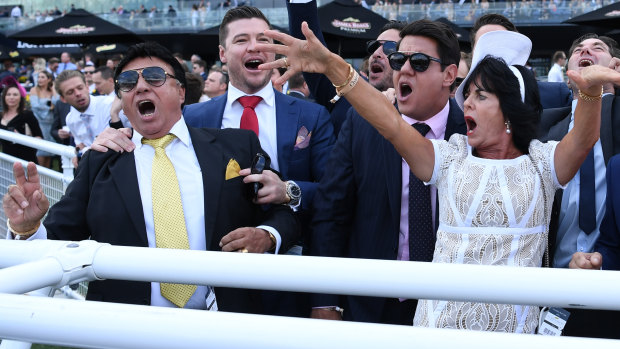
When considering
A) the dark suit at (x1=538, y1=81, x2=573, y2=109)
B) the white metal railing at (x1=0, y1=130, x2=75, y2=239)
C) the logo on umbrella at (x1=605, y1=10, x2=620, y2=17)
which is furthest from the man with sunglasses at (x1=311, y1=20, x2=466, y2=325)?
the logo on umbrella at (x1=605, y1=10, x2=620, y2=17)

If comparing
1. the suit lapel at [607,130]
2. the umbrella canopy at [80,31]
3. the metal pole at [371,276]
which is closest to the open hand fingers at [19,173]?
the metal pole at [371,276]

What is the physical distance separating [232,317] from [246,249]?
1616mm

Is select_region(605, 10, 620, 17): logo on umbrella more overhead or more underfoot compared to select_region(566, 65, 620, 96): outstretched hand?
more underfoot

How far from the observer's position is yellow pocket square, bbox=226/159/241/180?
294 cm

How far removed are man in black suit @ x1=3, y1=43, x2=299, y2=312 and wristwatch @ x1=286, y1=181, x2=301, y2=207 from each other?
6 centimetres

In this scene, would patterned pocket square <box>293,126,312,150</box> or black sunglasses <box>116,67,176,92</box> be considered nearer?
black sunglasses <box>116,67,176,92</box>

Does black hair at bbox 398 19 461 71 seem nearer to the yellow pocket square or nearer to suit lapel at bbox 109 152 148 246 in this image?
the yellow pocket square

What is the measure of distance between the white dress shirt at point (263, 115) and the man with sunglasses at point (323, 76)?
0.36m

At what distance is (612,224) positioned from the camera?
2.80 m

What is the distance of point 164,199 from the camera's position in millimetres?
2832

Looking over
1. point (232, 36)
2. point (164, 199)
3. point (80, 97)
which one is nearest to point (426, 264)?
point (164, 199)

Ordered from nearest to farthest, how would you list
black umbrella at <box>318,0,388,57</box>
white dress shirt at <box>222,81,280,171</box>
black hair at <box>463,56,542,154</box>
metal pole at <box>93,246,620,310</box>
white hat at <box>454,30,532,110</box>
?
1. metal pole at <box>93,246,620,310</box>
2. black hair at <box>463,56,542,154</box>
3. white hat at <box>454,30,532,110</box>
4. white dress shirt at <box>222,81,280,171</box>
5. black umbrella at <box>318,0,388,57</box>

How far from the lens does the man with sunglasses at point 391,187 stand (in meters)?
2.98

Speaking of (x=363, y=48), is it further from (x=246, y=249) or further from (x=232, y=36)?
(x=246, y=249)
